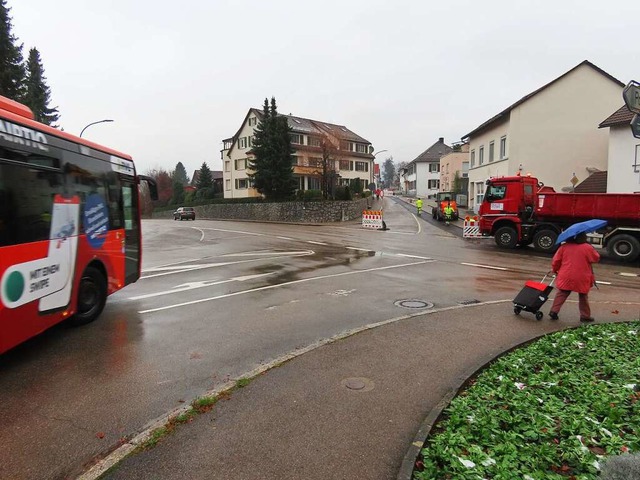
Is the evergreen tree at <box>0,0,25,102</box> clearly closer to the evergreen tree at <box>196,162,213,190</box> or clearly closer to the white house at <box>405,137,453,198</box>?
the evergreen tree at <box>196,162,213,190</box>

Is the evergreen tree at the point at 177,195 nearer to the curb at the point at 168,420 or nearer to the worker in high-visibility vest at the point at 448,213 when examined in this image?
the worker in high-visibility vest at the point at 448,213

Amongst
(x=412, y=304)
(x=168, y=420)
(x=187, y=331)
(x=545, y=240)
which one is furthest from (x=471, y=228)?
(x=168, y=420)

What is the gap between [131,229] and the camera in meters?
9.09

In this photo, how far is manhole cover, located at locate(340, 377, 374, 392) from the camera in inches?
179

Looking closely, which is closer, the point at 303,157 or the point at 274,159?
the point at 274,159

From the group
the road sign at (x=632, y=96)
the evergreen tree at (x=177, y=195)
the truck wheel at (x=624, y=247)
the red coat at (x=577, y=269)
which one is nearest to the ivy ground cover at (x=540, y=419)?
the red coat at (x=577, y=269)

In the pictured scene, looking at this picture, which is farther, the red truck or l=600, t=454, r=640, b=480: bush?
the red truck

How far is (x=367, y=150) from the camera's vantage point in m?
72.9

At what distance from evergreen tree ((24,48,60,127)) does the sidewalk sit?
44274 millimetres

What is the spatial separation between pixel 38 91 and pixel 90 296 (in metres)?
43.3

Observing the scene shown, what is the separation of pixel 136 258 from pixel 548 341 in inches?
325

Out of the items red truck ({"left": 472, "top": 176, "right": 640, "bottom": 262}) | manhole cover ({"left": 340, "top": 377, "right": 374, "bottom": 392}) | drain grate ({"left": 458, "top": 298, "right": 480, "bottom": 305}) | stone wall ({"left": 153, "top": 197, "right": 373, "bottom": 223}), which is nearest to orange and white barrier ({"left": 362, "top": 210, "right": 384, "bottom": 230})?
stone wall ({"left": 153, "top": 197, "right": 373, "bottom": 223})

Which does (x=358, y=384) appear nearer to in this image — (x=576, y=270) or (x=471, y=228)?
(x=576, y=270)

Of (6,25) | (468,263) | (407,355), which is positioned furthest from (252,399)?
(6,25)
